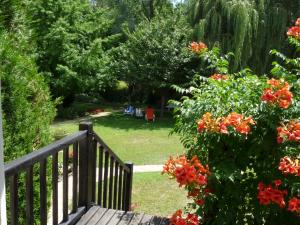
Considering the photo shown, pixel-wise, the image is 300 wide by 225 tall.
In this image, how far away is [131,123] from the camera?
51.8ft

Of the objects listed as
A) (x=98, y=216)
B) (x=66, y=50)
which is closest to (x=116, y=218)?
(x=98, y=216)

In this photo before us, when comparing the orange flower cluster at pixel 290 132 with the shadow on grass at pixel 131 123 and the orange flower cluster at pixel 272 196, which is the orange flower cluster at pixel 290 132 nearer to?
the orange flower cluster at pixel 272 196

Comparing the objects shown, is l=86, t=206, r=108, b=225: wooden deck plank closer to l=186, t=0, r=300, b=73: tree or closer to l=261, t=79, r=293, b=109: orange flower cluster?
l=261, t=79, r=293, b=109: orange flower cluster

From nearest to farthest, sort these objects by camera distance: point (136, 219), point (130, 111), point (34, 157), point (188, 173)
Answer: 1. point (34, 157)
2. point (188, 173)
3. point (136, 219)
4. point (130, 111)

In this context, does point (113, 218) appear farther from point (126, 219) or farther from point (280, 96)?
point (280, 96)

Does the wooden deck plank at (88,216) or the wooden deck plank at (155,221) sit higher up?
the wooden deck plank at (88,216)

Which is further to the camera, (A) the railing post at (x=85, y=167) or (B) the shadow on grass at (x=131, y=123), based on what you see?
(B) the shadow on grass at (x=131, y=123)

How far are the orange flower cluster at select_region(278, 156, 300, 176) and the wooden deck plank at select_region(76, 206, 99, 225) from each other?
1.83 metres

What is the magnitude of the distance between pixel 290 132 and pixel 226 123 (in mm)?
491

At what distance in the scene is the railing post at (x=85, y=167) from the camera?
11.2 ft

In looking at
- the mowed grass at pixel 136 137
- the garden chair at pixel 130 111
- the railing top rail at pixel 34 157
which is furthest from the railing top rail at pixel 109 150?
the garden chair at pixel 130 111

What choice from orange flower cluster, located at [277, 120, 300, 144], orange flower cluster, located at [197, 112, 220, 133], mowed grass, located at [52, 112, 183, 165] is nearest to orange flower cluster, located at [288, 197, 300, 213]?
orange flower cluster, located at [277, 120, 300, 144]

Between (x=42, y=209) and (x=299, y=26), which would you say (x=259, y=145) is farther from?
(x=42, y=209)

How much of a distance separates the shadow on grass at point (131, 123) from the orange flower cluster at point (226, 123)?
11.7m
